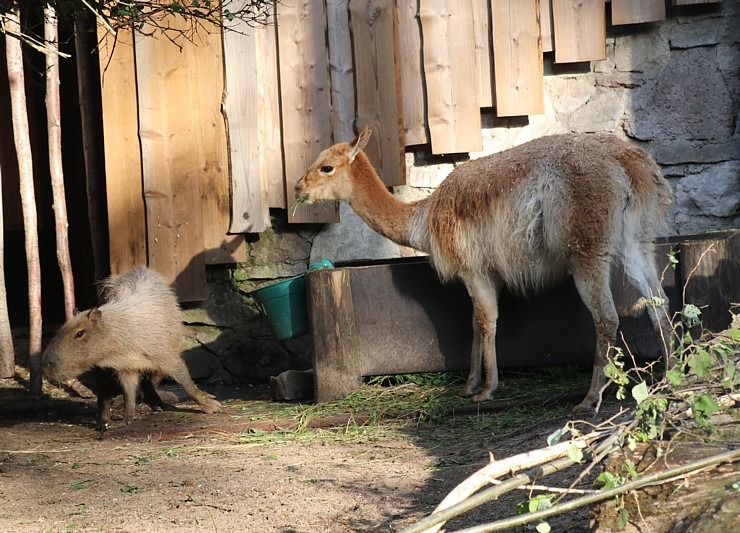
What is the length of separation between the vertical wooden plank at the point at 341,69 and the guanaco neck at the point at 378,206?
89cm

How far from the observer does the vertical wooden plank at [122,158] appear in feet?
25.0

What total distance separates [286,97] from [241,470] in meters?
3.66

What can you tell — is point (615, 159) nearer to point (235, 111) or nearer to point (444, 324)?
point (444, 324)

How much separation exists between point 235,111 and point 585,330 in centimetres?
331

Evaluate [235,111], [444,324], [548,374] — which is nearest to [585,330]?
[548,374]

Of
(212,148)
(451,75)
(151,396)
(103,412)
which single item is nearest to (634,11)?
(451,75)

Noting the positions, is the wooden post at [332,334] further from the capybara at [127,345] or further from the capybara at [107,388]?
the capybara at [107,388]

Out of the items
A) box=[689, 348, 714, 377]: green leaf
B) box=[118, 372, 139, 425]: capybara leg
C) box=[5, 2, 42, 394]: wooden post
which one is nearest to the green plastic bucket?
box=[118, 372, 139, 425]: capybara leg

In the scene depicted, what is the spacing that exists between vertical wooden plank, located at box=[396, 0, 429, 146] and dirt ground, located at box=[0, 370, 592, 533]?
2.59 m

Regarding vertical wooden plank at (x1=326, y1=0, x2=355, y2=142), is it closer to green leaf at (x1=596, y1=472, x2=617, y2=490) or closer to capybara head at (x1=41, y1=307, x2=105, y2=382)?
capybara head at (x1=41, y1=307, x2=105, y2=382)

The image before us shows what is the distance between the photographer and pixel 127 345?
21.9 feet

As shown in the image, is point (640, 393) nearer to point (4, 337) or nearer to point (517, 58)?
point (517, 58)

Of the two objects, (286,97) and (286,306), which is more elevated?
(286,97)

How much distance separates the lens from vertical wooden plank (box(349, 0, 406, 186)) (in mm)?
7688
